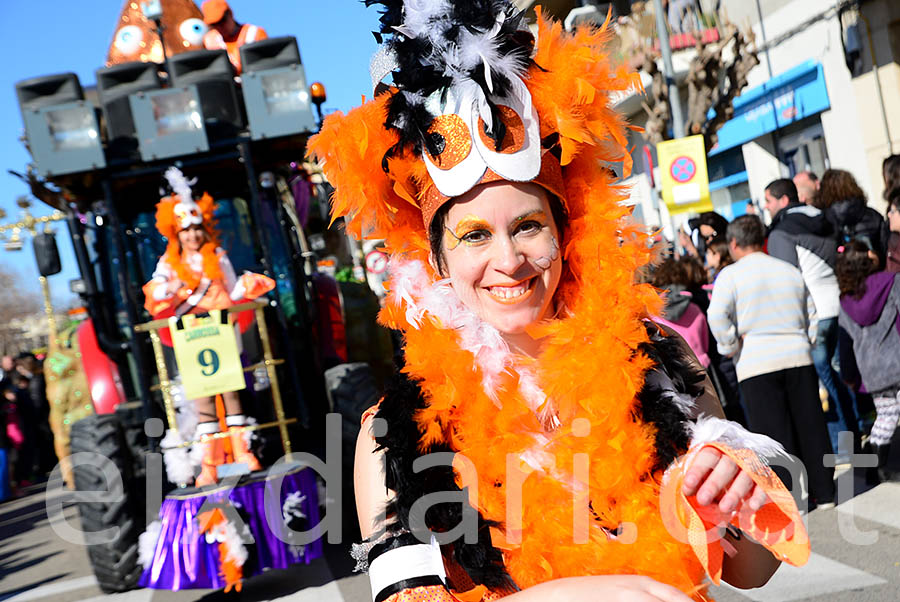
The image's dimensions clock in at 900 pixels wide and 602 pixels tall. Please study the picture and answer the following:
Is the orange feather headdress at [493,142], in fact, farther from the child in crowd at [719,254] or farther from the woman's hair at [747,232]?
the child in crowd at [719,254]

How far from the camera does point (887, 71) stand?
37.9 feet

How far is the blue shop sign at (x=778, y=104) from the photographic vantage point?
1316 cm

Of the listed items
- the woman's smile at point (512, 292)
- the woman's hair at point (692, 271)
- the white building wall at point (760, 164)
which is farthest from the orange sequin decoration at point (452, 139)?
the white building wall at point (760, 164)

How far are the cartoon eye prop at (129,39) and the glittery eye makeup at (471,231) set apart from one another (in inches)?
227

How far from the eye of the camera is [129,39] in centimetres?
662

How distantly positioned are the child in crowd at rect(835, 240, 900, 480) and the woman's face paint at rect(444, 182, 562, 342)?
4318 millimetres

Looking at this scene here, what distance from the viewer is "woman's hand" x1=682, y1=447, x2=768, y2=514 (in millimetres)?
1415

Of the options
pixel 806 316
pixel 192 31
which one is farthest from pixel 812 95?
pixel 192 31

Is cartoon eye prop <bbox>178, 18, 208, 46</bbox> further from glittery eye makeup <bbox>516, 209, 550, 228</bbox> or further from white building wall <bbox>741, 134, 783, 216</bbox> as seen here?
white building wall <bbox>741, 134, 783, 216</bbox>

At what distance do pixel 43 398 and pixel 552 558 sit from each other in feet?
48.6

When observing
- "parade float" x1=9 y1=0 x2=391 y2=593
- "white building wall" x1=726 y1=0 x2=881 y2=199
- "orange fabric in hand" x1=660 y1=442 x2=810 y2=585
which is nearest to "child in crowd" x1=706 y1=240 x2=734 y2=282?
"parade float" x1=9 y1=0 x2=391 y2=593

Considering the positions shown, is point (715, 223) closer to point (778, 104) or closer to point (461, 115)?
point (461, 115)

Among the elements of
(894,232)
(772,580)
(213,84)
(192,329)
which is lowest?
(772,580)

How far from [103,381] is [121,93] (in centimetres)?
213
